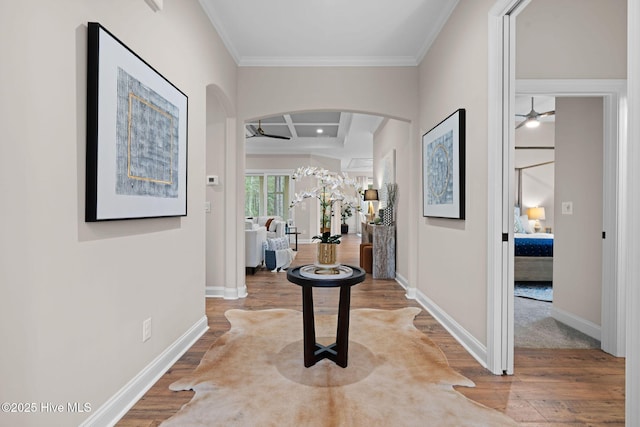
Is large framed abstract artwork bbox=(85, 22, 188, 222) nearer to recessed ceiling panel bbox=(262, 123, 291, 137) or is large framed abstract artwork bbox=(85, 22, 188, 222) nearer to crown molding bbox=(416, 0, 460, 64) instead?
crown molding bbox=(416, 0, 460, 64)

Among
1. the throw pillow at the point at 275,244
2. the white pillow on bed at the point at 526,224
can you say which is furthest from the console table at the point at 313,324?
the white pillow on bed at the point at 526,224

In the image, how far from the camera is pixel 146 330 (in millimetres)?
2051

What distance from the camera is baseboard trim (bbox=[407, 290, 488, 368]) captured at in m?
2.44

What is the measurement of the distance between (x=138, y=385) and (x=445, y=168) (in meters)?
2.82

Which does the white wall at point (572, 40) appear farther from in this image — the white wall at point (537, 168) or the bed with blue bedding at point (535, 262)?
the white wall at point (537, 168)

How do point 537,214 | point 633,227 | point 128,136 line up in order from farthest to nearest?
1. point 537,214
2. point 128,136
3. point 633,227

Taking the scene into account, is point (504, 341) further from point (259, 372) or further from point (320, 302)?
point (320, 302)

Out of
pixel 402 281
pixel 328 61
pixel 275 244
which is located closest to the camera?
pixel 328 61

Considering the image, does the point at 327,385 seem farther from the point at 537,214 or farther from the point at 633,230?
the point at 537,214

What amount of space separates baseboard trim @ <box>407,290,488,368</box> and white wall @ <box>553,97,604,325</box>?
1122 millimetres

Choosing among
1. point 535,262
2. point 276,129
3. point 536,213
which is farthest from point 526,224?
point 276,129

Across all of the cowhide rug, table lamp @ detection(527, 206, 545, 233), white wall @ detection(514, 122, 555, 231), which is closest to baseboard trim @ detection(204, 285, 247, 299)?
the cowhide rug

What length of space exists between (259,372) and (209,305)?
1.77 meters

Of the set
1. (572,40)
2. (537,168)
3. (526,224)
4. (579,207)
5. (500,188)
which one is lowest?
(526,224)
